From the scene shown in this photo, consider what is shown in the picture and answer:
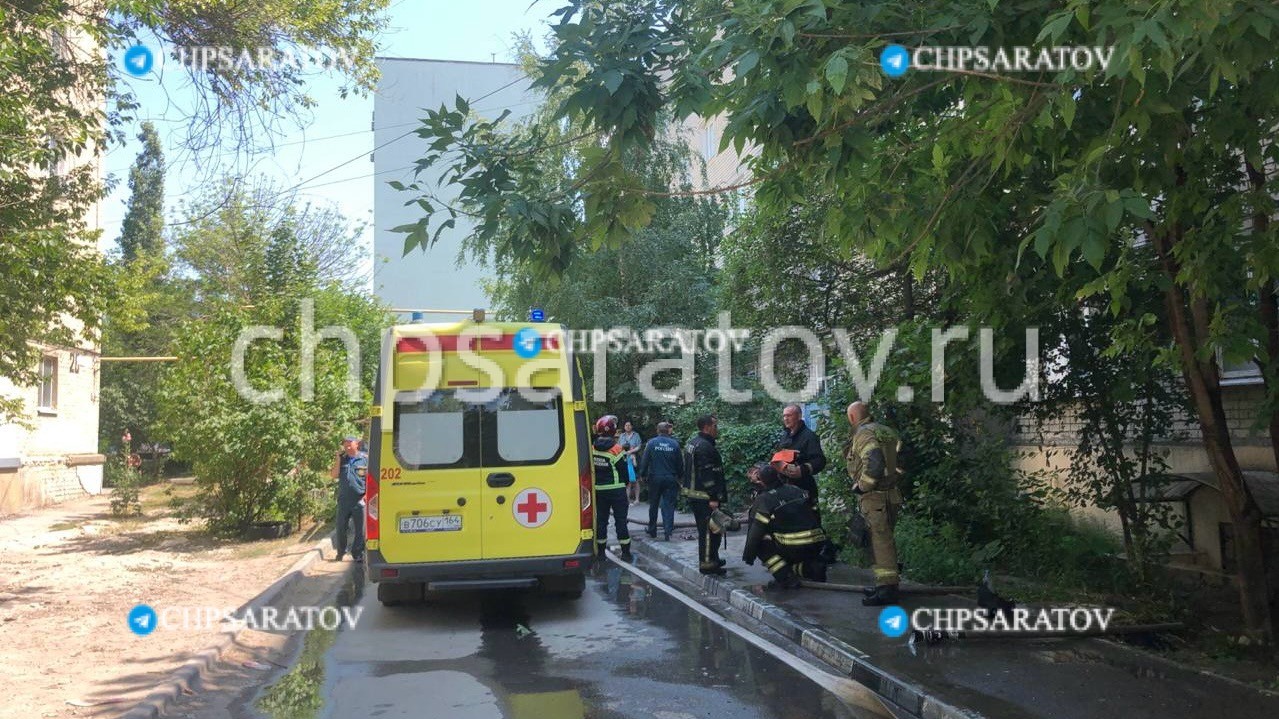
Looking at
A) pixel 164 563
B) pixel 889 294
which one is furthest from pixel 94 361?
pixel 889 294

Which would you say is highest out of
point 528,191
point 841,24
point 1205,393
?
point 841,24

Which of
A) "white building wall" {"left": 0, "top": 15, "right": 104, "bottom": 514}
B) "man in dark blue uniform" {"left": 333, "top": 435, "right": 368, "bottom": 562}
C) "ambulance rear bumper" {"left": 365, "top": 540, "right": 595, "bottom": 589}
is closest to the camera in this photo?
"ambulance rear bumper" {"left": 365, "top": 540, "right": 595, "bottom": 589}

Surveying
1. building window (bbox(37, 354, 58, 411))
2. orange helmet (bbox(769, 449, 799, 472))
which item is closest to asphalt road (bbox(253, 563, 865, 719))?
orange helmet (bbox(769, 449, 799, 472))

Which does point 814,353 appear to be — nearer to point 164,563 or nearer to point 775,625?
point 775,625

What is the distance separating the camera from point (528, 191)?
6965 millimetres

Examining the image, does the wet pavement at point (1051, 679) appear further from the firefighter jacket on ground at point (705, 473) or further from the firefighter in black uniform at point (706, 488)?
the firefighter jacket on ground at point (705, 473)

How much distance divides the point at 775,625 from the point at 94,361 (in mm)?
24481

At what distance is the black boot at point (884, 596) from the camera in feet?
30.4

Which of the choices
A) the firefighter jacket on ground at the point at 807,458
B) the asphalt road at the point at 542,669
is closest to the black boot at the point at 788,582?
the firefighter jacket on ground at the point at 807,458

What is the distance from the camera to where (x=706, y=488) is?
39.9 feet

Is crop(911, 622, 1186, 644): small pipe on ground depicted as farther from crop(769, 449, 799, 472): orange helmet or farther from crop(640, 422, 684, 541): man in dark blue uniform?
crop(640, 422, 684, 541): man in dark blue uniform

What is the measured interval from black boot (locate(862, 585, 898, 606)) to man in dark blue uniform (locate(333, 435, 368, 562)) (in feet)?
24.3

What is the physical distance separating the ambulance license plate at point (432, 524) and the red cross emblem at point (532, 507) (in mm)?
558

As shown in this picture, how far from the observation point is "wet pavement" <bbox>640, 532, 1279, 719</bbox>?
607 cm
